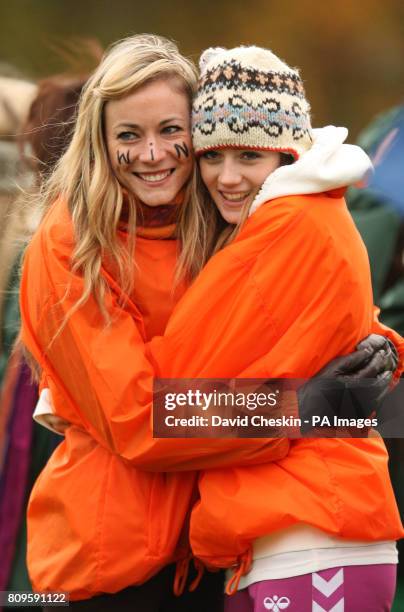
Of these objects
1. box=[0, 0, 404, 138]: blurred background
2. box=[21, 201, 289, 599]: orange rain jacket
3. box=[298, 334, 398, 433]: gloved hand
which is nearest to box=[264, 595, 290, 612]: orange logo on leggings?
box=[21, 201, 289, 599]: orange rain jacket

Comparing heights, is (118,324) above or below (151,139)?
below

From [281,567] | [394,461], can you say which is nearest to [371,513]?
[281,567]

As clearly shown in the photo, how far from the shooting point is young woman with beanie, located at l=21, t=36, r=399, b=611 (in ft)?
8.16

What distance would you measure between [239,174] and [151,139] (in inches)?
8.8

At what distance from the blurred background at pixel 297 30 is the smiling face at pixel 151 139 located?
3.89 meters

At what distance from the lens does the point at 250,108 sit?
8.35 ft

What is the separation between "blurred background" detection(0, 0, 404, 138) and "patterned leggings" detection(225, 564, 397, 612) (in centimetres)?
434

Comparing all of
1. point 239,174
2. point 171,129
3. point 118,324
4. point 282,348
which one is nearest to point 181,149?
point 171,129

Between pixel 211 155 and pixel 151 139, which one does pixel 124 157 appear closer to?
pixel 151 139

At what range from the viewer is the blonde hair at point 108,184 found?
258 centimetres

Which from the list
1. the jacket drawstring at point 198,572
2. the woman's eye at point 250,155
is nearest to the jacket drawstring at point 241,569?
the jacket drawstring at point 198,572

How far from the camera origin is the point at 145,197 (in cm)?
264

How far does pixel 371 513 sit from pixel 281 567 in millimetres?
230

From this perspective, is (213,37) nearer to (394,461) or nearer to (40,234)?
(394,461)
